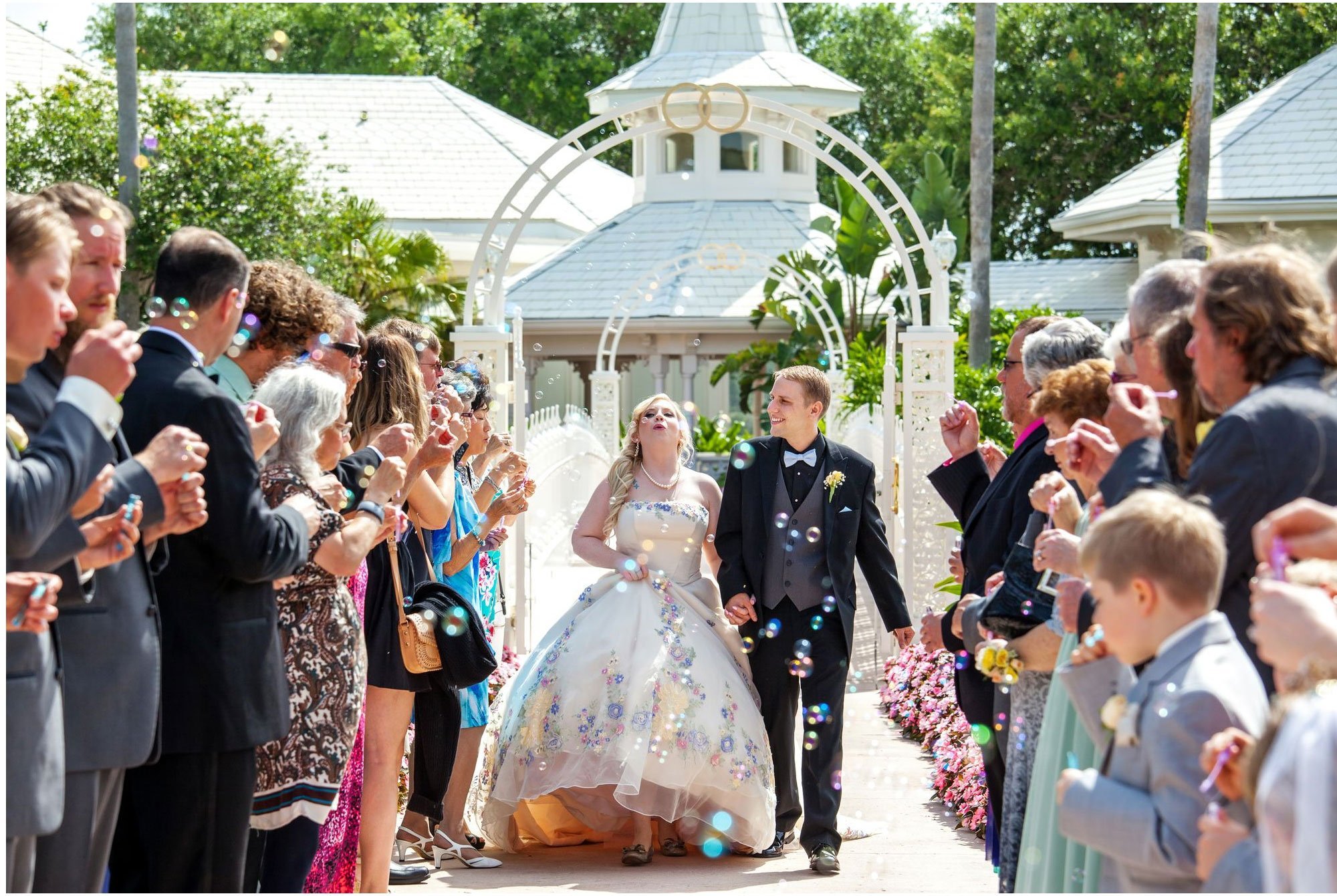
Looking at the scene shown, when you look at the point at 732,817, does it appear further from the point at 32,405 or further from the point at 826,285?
the point at 826,285

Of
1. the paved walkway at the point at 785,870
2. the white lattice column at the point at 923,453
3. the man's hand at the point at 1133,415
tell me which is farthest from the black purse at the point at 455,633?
the white lattice column at the point at 923,453

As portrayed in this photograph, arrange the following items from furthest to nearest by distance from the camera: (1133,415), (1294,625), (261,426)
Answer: (261,426)
(1133,415)
(1294,625)

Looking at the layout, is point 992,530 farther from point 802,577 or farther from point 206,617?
point 206,617

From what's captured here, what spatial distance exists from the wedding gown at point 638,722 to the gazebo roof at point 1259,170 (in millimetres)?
13418

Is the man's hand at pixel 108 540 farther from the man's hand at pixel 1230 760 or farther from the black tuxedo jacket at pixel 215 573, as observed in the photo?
the man's hand at pixel 1230 760

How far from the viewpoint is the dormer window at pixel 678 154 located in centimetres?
2958

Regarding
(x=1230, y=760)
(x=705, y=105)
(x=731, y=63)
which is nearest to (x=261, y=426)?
(x=1230, y=760)

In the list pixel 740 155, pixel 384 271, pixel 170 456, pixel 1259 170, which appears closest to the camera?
pixel 170 456

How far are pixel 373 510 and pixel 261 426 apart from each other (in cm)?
52

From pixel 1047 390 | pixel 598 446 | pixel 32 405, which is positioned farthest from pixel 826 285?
pixel 32 405

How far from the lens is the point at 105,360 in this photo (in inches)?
125

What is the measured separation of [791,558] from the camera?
6.64 m

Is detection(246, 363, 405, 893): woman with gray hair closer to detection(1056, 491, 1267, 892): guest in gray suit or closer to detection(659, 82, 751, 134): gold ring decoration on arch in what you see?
detection(1056, 491, 1267, 892): guest in gray suit

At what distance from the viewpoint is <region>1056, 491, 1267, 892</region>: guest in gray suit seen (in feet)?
9.79
